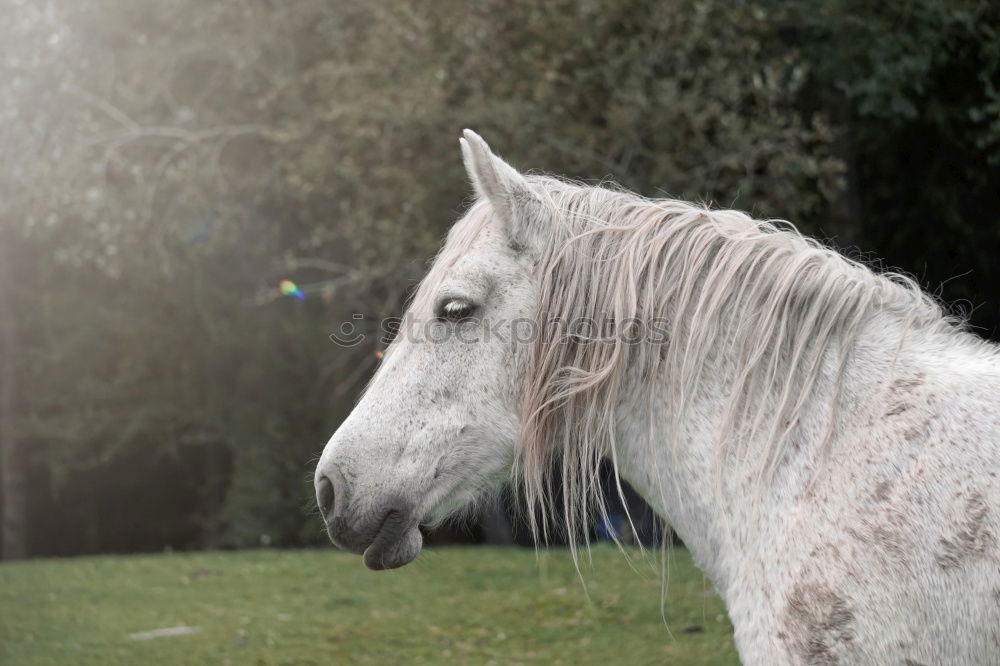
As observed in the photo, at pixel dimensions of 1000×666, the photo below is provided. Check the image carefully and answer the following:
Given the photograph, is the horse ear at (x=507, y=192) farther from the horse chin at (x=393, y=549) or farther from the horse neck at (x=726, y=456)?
the horse chin at (x=393, y=549)

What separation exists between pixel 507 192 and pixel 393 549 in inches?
42.0

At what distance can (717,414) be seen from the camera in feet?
7.99

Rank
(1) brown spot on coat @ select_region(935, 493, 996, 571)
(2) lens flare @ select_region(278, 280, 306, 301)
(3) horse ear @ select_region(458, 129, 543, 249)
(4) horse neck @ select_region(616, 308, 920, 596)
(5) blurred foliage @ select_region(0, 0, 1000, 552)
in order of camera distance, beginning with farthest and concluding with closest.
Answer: (5) blurred foliage @ select_region(0, 0, 1000, 552), (2) lens flare @ select_region(278, 280, 306, 301), (3) horse ear @ select_region(458, 129, 543, 249), (4) horse neck @ select_region(616, 308, 920, 596), (1) brown spot on coat @ select_region(935, 493, 996, 571)

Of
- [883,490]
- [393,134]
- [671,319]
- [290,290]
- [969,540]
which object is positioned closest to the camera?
[969,540]

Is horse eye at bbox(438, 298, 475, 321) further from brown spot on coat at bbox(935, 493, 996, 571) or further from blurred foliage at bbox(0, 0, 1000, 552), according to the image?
blurred foliage at bbox(0, 0, 1000, 552)

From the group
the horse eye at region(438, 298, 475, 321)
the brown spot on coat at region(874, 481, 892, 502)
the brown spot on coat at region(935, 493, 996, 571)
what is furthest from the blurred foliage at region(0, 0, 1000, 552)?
the brown spot on coat at region(935, 493, 996, 571)

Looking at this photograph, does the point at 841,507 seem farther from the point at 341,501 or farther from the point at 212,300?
the point at 212,300

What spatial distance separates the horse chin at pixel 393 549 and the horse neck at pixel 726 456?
2.16ft

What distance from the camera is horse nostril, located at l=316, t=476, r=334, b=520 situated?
2.58 meters

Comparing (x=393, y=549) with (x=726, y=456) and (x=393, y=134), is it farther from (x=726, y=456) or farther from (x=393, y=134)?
(x=393, y=134)

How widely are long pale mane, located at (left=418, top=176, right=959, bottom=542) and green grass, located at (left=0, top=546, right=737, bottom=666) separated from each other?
2733 millimetres

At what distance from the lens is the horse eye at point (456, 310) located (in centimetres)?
260

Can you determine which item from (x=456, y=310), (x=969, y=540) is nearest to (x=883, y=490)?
(x=969, y=540)

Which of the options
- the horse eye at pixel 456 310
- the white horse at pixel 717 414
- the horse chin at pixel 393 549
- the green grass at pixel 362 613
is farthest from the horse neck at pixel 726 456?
the green grass at pixel 362 613
